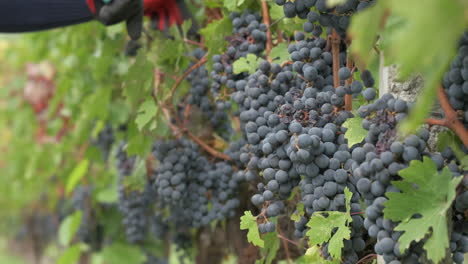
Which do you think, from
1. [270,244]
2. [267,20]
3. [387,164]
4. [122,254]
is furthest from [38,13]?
[122,254]

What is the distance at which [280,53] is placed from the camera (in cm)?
148

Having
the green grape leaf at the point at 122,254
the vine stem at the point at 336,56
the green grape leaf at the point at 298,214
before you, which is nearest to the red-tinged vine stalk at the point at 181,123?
the green grape leaf at the point at 298,214

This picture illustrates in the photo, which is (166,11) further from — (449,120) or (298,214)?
(449,120)

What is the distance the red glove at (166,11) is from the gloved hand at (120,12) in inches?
6.8

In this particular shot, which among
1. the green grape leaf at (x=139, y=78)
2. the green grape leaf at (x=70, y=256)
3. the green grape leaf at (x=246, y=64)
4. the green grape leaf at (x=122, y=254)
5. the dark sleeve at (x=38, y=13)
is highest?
the green grape leaf at (x=246, y=64)

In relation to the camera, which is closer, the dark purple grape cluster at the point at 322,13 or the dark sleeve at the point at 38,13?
the dark purple grape cluster at the point at 322,13

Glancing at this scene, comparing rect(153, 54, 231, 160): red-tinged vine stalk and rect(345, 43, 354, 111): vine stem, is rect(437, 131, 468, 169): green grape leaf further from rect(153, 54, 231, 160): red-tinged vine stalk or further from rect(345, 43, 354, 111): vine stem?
rect(153, 54, 231, 160): red-tinged vine stalk

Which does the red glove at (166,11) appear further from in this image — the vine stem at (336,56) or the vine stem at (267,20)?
the vine stem at (336,56)

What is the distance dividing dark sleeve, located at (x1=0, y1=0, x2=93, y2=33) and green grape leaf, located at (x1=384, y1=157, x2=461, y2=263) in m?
1.35

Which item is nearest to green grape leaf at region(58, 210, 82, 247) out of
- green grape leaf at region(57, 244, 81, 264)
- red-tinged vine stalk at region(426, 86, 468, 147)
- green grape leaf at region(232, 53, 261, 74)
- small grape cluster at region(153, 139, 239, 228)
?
green grape leaf at region(57, 244, 81, 264)

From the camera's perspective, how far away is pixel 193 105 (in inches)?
81.7

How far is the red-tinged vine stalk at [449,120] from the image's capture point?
96 centimetres

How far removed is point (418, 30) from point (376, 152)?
20.1 inches

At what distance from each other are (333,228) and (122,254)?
2.23 m
